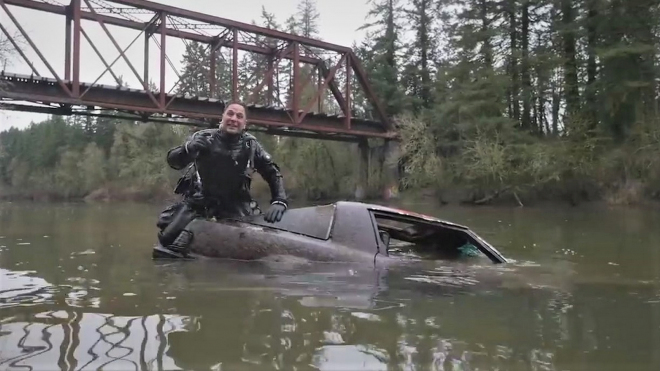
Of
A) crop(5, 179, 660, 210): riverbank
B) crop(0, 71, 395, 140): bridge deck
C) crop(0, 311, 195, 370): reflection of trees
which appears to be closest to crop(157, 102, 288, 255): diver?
crop(0, 311, 195, 370): reflection of trees

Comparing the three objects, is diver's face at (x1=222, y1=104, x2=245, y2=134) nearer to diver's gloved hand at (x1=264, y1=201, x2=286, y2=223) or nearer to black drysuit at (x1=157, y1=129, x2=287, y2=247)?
black drysuit at (x1=157, y1=129, x2=287, y2=247)

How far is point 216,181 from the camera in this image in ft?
24.6

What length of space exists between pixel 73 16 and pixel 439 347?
29.3m

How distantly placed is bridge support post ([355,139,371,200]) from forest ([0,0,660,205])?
0.73 m

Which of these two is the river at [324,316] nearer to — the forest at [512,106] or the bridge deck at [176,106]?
the bridge deck at [176,106]

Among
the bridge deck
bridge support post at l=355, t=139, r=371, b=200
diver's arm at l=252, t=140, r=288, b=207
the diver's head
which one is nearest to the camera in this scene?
the diver's head

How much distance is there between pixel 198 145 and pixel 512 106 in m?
31.5

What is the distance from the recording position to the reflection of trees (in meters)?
3.46

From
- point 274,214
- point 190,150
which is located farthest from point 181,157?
point 274,214

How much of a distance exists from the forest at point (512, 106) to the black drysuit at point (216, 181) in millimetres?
23534

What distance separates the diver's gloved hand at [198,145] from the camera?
7.17 m

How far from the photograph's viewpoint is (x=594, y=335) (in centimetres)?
430

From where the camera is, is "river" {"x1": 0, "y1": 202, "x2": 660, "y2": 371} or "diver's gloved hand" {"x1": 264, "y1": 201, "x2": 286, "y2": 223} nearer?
"river" {"x1": 0, "y1": 202, "x2": 660, "y2": 371}

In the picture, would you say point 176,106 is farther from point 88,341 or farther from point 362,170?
point 88,341
